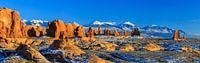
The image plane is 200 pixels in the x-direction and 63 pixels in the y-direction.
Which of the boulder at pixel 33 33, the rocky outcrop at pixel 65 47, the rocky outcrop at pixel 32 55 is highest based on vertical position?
the boulder at pixel 33 33

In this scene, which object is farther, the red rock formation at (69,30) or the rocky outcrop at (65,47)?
the red rock formation at (69,30)

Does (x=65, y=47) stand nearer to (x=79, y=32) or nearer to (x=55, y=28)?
(x=55, y=28)

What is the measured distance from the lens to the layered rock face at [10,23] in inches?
5743

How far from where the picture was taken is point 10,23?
151 meters

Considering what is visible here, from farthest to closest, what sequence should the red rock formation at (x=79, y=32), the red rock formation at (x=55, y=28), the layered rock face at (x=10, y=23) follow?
1. the red rock formation at (x=79, y=32)
2. the red rock formation at (x=55, y=28)
3. the layered rock face at (x=10, y=23)

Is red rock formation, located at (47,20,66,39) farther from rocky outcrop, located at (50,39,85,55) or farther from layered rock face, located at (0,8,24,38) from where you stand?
rocky outcrop, located at (50,39,85,55)

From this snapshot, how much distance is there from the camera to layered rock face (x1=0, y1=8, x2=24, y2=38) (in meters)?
146

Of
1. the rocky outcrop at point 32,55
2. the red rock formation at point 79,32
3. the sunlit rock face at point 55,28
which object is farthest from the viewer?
the red rock formation at point 79,32

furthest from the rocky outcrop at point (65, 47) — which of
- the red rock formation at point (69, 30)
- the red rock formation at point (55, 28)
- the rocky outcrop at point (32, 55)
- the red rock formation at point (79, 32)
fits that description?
the red rock formation at point (79, 32)

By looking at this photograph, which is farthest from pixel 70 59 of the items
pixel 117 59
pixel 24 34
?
pixel 24 34

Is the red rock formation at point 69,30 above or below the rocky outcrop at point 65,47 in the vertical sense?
above

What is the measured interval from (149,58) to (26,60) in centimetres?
3040

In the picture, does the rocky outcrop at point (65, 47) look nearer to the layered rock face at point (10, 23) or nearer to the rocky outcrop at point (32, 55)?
the rocky outcrop at point (32, 55)

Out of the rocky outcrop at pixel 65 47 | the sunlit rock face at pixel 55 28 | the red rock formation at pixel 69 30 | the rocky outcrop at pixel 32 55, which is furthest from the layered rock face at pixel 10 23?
the rocky outcrop at pixel 32 55
